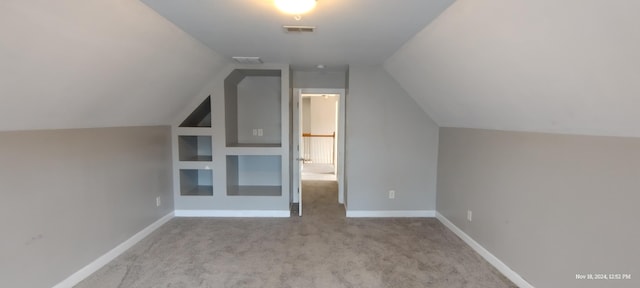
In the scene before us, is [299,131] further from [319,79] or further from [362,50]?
[362,50]

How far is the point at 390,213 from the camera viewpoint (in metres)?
4.14

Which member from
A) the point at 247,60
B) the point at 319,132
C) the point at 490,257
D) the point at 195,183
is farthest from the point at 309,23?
the point at 319,132

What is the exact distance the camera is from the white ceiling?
1.96 metres

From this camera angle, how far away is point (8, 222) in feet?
6.19

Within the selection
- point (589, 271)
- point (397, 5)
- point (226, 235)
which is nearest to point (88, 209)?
point (226, 235)

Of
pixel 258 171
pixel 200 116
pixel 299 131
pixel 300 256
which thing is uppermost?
pixel 200 116

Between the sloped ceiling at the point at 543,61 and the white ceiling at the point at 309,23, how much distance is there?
10.2 inches

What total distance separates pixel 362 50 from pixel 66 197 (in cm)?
305

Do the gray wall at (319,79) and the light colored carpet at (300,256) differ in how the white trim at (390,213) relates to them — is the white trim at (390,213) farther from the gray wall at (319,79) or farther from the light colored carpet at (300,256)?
the gray wall at (319,79)

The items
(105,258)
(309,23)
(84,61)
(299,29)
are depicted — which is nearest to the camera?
(84,61)

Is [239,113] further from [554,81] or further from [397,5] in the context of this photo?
[554,81]

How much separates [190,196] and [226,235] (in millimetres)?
1071

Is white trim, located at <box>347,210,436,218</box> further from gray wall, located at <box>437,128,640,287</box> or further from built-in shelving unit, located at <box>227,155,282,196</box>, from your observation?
built-in shelving unit, located at <box>227,155,282,196</box>
